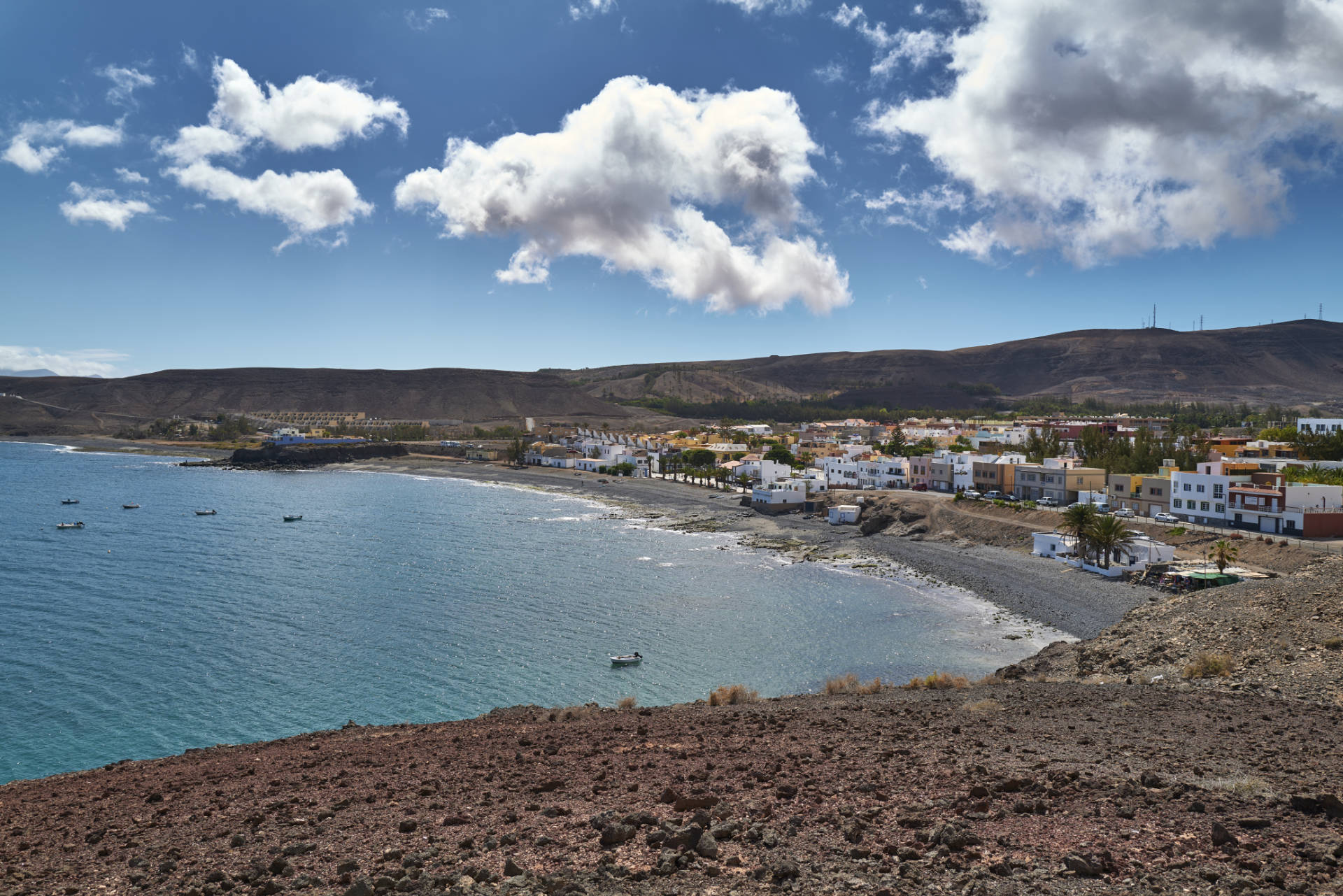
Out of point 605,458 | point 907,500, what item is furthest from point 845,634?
point 605,458

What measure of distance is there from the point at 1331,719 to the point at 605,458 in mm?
109333

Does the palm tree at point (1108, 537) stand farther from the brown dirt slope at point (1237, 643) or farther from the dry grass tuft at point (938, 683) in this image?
the dry grass tuft at point (938, 683)

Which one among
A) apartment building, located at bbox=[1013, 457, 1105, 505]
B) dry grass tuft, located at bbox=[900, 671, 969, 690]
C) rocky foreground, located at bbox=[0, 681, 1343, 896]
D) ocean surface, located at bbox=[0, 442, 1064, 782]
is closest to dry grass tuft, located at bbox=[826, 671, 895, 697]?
dry grass tuft, located at bbox=[900, 671, 969, 690]

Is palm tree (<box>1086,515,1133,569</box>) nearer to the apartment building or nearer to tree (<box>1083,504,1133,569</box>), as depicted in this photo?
tree (<box>1083,504,1133,569</box>)

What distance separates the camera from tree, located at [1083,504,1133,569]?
133ft

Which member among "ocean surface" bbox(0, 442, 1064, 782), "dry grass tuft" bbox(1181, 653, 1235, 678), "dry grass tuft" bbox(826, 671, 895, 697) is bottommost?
"ocean surface" bbox(0, 442, 1064, 782)

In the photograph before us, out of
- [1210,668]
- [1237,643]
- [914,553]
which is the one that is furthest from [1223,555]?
[914,553]

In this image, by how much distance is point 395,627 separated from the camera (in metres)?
34.3

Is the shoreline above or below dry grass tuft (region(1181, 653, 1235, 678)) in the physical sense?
below

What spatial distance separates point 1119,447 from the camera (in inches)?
2640

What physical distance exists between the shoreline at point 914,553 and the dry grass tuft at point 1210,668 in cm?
1076

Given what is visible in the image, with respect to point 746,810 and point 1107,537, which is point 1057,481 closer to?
point 1107,537

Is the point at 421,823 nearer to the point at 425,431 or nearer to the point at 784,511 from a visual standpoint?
the point at 784,511

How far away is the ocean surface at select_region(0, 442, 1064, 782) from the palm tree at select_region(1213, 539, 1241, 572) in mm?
8488
